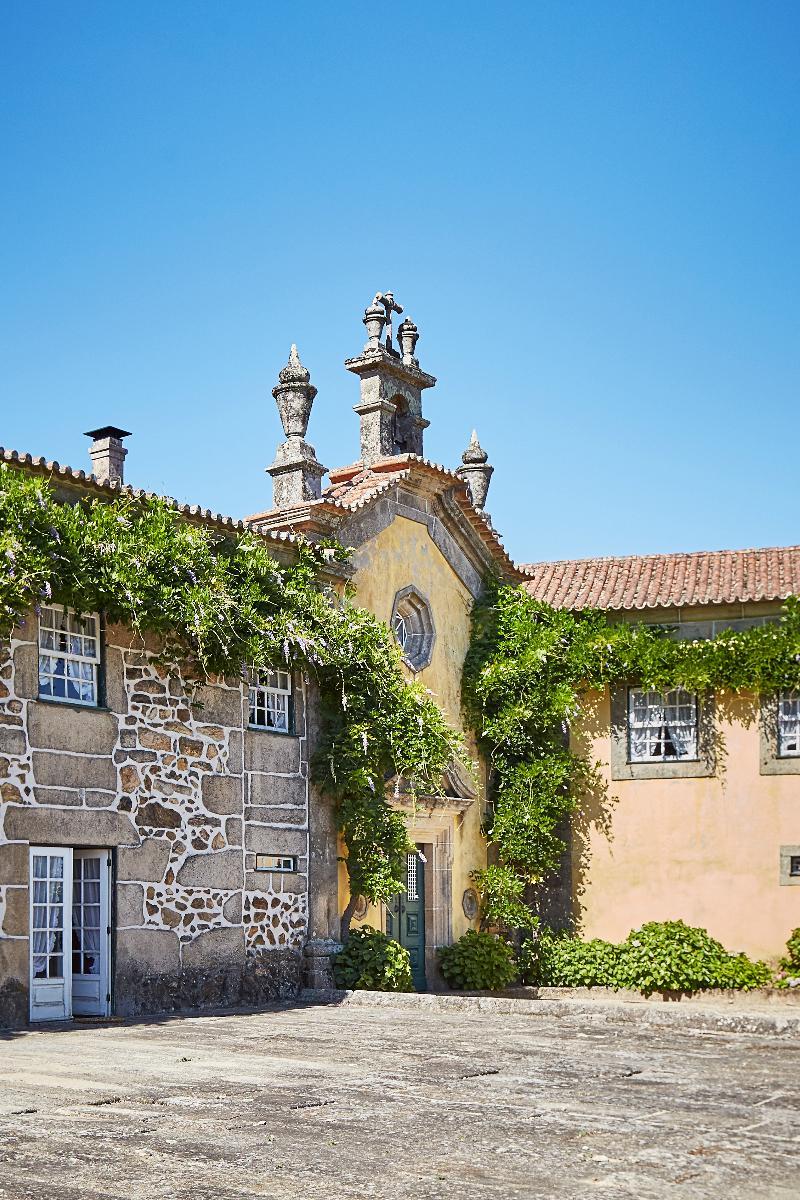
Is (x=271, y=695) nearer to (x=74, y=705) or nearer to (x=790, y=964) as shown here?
(x=74, y=705)

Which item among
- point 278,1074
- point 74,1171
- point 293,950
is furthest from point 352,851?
point 74,1171

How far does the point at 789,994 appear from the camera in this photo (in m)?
19.6

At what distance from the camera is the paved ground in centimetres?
646

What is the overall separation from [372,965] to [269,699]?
3283 mm

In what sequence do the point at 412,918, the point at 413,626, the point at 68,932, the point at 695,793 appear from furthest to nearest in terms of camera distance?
the point at 695,793
the point at 413,626
the point at 412,918
the point at 68,932

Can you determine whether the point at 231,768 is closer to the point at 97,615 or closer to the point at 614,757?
the point at 97,615

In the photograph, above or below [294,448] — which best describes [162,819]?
below

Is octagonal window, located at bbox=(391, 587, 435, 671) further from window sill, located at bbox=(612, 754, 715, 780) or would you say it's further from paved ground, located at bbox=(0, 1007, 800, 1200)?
paved ground, located at bbox=(0, 1007, 800, 1200)

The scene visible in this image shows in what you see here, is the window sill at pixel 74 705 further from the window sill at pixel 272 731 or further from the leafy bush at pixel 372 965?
the leafy bush at pixel 372 965

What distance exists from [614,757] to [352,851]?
5.62m

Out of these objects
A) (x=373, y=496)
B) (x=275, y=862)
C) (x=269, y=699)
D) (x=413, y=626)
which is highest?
(x=373, y=496)

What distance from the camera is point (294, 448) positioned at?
60.2ft

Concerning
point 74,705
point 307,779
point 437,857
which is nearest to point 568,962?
point 437,857

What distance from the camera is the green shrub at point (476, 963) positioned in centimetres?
1939
